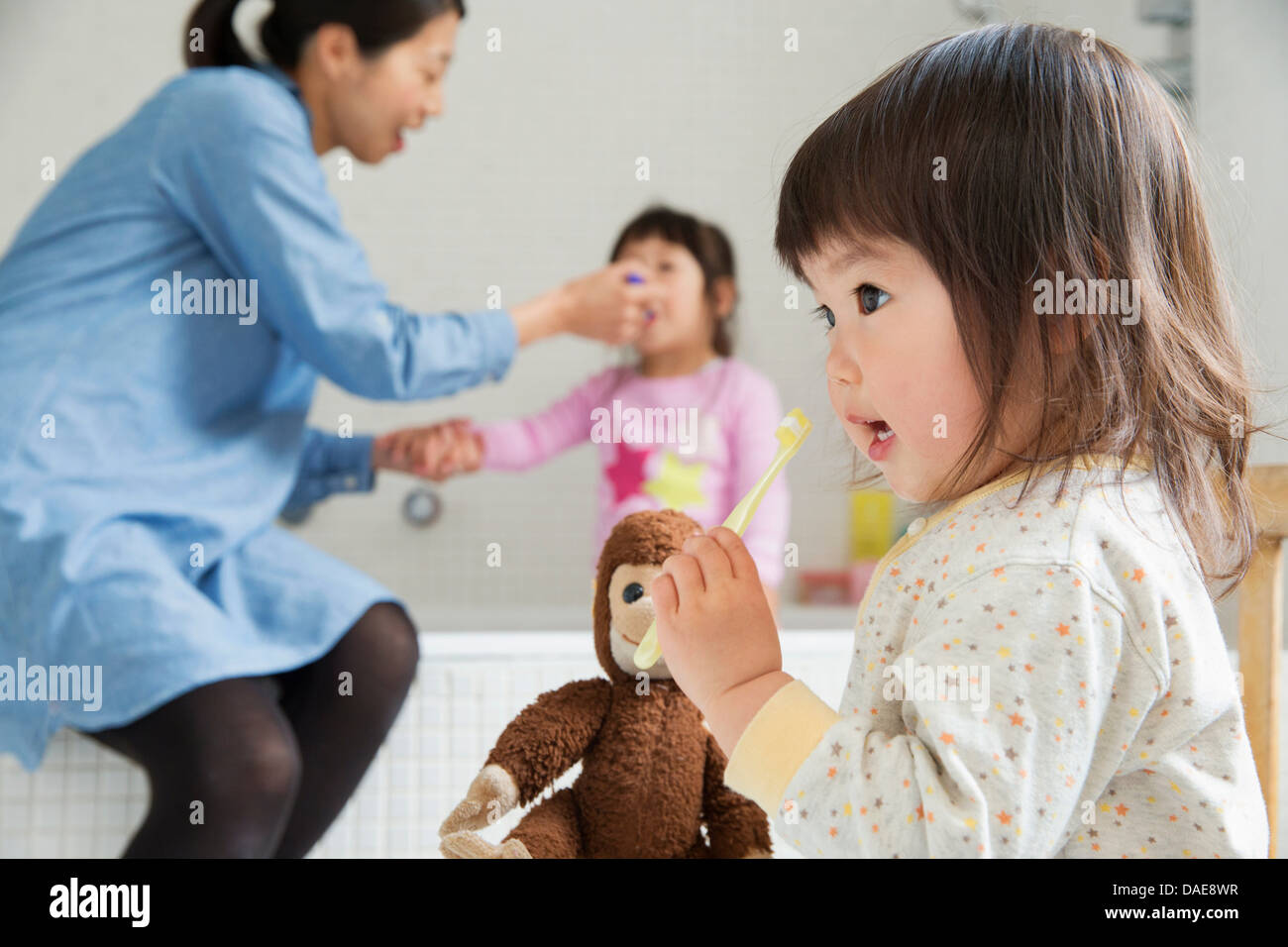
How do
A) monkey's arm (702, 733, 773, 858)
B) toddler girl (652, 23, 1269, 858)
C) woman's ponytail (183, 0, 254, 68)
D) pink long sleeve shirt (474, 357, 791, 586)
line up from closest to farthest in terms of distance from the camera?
1. toddler girl (652, 23, 1269, 858)
2. monkey's arm (702, 733, 773, 858)
3. woman's ponytail (183, 0, 254, 68)
4. pink long sleeve shirt (474, 357, 791, 586)

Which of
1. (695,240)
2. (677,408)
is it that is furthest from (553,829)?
(695,240)

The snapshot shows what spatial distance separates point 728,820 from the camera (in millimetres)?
613

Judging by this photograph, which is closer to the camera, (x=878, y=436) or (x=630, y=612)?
(x=878, y=436)

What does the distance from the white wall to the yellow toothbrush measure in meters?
1.41

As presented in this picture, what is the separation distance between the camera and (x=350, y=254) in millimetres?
925

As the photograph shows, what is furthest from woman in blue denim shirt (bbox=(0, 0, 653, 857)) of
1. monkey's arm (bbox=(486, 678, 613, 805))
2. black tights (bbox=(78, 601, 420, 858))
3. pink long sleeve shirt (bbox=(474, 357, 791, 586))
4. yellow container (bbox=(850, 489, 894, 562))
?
yellow container (bbox=(850, 489, 894, 562))

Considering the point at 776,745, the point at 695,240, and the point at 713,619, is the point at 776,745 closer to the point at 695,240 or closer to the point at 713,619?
the point at 713,619

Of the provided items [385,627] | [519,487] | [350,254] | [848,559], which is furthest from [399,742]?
[848,559]

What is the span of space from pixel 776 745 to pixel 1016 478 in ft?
0.49

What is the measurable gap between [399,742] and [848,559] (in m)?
1.21

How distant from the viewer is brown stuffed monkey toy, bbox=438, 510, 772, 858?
585 mm

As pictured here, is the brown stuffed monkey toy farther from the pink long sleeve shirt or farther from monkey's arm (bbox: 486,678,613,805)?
the pink long sleeve shirt

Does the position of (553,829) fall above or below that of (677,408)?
below

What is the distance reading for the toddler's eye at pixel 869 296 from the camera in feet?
1.51
